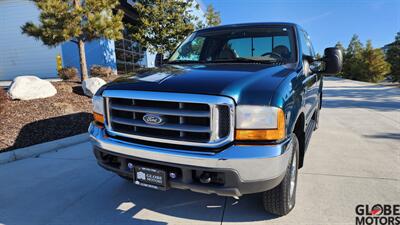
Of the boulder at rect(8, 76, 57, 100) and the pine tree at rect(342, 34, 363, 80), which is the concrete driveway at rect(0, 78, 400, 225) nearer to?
the boulder at rect(8, 76, 57, 100)

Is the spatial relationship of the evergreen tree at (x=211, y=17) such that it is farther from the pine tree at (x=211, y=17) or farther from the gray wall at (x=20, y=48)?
the gray wall at (x=20, y=48)

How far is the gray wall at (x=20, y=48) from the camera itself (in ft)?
54.8

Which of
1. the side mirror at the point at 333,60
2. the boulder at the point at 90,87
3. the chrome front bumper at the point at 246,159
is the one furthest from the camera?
the boulder at the point at 90,87

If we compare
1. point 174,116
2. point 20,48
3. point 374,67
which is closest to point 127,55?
point 20,48

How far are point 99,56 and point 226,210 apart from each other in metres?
14.1

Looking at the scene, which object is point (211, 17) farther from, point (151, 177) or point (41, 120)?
point (151, 177)

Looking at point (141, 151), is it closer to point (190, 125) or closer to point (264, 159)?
point (190, 125)

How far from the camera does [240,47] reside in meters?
3.88

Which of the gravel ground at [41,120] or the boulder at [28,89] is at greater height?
the boulder at [28,89]

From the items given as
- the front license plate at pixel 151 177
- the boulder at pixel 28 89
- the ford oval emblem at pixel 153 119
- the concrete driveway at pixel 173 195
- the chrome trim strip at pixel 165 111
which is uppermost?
the chrome trim strip at pixel 165 111

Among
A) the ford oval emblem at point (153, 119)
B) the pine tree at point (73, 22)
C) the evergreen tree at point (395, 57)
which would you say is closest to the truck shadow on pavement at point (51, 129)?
the pine tree at point (73, 22)

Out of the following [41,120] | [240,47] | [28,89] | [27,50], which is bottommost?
[41,120]

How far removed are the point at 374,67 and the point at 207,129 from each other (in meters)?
47.2

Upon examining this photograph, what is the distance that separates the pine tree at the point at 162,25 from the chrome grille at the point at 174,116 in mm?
11570
